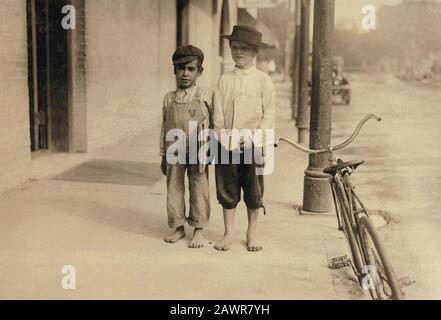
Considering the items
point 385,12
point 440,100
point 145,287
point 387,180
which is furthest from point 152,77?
point 385,12

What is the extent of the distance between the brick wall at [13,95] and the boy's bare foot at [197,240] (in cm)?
269

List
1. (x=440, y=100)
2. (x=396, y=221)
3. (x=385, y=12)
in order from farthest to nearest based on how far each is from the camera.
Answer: (x=385, y=12) < (x=440, y=100) < (x=396, y=221)

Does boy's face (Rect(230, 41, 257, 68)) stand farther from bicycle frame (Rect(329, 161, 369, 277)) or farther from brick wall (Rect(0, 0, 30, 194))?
brick wall (Rect(0, 0, 30, 194))

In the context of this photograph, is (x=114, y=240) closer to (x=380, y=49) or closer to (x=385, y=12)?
(x=385, y=12)

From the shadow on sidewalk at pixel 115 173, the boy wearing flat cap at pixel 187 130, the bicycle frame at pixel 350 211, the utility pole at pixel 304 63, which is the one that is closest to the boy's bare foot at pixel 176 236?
the boy wearing flat cap at pixel 187 130

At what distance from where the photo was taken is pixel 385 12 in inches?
1753

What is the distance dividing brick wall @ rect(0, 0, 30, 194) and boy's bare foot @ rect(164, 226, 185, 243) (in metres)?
2.45

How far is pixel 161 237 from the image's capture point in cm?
568

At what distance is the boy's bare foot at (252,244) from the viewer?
5.30m

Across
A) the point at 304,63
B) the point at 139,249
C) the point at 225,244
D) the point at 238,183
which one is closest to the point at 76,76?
the point at 139,249

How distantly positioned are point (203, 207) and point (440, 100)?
22797 mm

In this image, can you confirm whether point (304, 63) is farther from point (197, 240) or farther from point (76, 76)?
point (197, 240)

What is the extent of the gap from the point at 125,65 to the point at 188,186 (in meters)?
5.39

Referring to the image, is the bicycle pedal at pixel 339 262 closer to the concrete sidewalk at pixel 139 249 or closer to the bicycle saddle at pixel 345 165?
the concrete sidewalk at pixel 139 249
